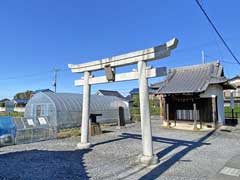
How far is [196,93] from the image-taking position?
45.6ft

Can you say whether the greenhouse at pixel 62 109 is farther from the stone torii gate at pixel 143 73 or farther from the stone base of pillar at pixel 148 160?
the stone base of pillar at pixel 148 160

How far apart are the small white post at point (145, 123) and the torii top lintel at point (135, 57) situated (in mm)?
292

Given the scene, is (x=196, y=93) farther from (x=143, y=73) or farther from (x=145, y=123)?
(x=145, y=123)

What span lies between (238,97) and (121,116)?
23.9 m

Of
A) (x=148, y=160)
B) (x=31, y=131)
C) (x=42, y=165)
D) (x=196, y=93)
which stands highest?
(x=196, y=93)

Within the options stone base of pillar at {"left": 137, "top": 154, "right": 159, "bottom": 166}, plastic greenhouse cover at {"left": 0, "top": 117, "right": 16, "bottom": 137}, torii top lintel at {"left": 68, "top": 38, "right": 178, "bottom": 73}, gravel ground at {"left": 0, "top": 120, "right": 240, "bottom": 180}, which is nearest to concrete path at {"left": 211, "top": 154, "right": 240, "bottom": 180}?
gravel ground at {"left": 0, "top": 120, "right": 240, "bottom": 180}

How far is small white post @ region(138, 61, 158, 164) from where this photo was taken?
6383 mm

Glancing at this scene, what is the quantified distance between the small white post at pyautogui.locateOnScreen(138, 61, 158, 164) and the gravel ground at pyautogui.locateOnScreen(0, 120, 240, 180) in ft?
0.99

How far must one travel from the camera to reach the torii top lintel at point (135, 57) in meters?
6.42

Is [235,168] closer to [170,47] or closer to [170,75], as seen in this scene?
[170,47]

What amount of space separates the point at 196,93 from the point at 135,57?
8.19m

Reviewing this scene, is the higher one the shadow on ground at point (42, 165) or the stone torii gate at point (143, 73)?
the stone torii gate at point (143, 73)

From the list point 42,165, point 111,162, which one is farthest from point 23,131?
point 111,162

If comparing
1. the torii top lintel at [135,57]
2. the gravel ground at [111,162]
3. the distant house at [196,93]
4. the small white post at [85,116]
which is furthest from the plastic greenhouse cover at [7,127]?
the distant house at [196,93]
